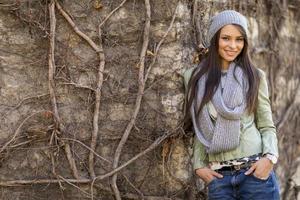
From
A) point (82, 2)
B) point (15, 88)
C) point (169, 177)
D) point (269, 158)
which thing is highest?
point (82, 2)

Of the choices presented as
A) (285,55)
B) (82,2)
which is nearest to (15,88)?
(82,2)

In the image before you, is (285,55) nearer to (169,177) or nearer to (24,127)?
(169,177)

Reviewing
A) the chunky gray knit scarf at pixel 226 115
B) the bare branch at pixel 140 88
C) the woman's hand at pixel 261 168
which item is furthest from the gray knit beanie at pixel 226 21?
the woman's hand at pixel 261 168

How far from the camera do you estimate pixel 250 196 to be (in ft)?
9.32

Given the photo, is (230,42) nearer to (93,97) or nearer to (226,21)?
Result: (226,21)

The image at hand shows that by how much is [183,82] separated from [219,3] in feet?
2.09

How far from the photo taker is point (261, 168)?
282 cm

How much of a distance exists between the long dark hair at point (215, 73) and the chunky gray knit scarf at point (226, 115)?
0.03 m

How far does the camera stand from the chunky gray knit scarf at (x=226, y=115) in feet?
9.32

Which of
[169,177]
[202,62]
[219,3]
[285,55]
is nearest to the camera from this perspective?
[202,62]

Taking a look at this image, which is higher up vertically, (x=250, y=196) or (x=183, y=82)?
(x=183, y=82)

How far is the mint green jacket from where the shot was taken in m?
2.89

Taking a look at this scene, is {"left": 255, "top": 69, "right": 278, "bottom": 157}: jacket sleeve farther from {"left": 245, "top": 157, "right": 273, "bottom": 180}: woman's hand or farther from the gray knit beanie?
the gray knit beanie

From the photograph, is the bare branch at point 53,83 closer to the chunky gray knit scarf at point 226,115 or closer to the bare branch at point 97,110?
the bare branch at point 97,110
